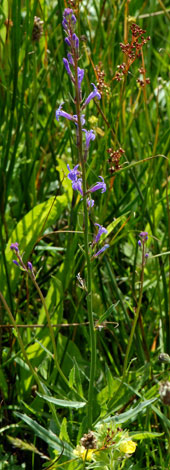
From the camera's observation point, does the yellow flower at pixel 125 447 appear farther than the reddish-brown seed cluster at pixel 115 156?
No

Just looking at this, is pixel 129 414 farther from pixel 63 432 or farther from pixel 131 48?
pixel 131 48

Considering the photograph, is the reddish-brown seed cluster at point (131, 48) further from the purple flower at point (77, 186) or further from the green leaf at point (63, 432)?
the green leaf at point (63, 432)

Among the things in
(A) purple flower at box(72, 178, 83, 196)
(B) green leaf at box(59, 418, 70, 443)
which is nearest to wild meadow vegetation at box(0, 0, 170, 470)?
(B) green leaf at box(59, 418, 70, 443)

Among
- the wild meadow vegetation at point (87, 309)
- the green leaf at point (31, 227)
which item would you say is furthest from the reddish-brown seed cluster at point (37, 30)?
the green leaf at point (31, 227)

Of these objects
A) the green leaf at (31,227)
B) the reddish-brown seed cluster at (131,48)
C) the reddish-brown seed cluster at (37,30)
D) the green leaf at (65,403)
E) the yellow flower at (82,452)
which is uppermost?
the reddish-brown seed cluster at (37,30)

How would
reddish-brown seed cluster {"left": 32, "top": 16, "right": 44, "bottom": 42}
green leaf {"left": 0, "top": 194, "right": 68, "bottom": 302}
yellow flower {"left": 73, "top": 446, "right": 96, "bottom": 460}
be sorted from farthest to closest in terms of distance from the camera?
1. reddish-brown seed cluster {"left": 32, "top": 16, "right": 44, "bottom": 42}
2. green leaf {"left": 0, "top": 194, "right": 68, "bottom": 302}
3. yellow flower {"left": 73, "top": 446, "right": 96, "bottom": 460}

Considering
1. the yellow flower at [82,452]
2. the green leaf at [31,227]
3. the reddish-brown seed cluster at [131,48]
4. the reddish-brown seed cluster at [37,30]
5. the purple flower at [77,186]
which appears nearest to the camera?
the purple flower at [77,186]

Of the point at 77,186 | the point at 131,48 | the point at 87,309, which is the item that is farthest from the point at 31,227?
the point at 77,186

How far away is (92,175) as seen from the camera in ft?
4.62

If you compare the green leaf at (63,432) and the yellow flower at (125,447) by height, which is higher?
the green leaf at (63,432)

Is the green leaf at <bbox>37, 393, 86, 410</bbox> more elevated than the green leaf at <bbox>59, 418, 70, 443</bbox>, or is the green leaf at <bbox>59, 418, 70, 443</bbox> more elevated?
the green leaf at <bbox>37, 393, 86, 410</bbox>

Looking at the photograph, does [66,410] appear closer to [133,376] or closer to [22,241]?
[133,376]

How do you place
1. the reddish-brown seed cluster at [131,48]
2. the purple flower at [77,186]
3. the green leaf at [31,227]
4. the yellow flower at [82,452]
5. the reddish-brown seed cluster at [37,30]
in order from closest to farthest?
the purple flower at [77,186]
the yellow flower at [82,452]
the reddish-brown seed cluster at [131,48]
the green leaf at [31,227]
the reddish-brown seed cluster at [37,30]

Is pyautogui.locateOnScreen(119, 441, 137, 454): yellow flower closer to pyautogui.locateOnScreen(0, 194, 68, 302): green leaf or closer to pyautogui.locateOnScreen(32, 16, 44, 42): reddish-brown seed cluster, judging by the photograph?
pyautogui.locateOnScreen(0, 194, 68, 302): green leaf
